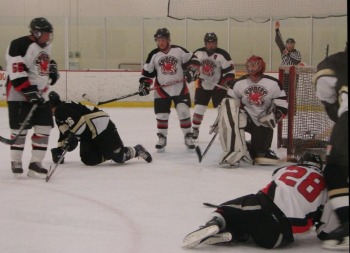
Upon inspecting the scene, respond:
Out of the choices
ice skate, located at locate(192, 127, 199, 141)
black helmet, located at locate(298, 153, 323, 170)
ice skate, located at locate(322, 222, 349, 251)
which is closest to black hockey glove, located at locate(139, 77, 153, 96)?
ice skate, located at locate(192, 127, 199, 141)

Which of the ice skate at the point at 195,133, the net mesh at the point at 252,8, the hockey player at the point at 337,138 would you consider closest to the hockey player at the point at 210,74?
the ice skate at the point at 195,133

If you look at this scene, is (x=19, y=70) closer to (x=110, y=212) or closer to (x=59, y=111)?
(x=59, y=111)

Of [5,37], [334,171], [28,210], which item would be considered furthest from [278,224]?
[5,37]

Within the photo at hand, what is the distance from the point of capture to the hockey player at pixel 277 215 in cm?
251

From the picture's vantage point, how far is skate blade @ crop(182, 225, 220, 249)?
8.15ft

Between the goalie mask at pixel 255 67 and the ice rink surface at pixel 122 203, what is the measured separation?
2.00 ft

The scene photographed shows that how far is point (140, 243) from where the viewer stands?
8.96 ft

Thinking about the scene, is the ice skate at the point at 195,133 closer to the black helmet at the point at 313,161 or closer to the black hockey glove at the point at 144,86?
the black hockey glove at the point at 144,86

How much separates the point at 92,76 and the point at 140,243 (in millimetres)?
7022

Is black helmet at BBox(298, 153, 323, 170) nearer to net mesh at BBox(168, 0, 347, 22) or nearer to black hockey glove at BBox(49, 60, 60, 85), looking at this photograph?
black hockey glove at BBox(49, 60, 60, 85)

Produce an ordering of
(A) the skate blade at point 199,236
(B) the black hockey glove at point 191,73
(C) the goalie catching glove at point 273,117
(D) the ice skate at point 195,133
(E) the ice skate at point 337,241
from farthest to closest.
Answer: (D) the ice skate at point 195,133 → (B) the black hockey glove at point 191,73 → (C) the goalie catching glove at point 273,117 → (A) the skate blade at point 199,236 → (E) the ice skate at point 337,241

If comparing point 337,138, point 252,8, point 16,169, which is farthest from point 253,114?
point 337,138

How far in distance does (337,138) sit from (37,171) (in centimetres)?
278

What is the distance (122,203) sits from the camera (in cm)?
353
